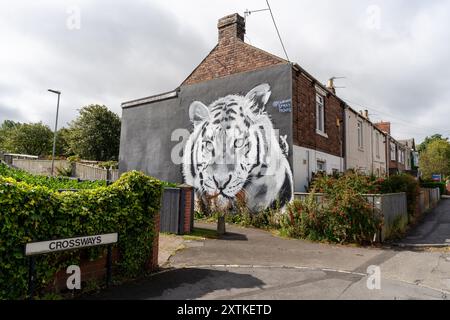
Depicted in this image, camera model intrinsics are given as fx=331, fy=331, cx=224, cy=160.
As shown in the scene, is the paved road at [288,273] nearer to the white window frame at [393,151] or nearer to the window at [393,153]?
Answer: the white window frame at [393,151]

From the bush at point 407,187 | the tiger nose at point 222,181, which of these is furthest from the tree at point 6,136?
the bush at point 407,187

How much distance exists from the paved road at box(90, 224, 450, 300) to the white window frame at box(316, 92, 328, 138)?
741 cm

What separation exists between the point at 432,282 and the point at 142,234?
220 inches

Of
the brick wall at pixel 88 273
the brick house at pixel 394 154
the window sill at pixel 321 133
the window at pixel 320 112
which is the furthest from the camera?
the brick house at pixel 394 154

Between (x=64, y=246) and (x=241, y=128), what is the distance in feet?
33.4

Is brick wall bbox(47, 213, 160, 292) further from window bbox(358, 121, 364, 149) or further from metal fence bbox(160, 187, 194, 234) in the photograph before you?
window bbox(358, 121, 364, 149)

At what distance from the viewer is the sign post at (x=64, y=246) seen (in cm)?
440

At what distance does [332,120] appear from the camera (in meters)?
16.9

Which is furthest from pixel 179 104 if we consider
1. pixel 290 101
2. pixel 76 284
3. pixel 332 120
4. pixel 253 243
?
pixel 76 284

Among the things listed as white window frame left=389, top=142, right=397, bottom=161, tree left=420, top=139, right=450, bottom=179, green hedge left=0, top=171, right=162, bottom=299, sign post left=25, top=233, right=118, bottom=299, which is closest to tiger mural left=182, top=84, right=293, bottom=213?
green hedge left=0, top=171, right=162, bottom=299

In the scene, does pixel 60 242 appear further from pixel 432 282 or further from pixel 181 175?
pixel 181 175

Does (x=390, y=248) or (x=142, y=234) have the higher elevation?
(x=142, y=234)

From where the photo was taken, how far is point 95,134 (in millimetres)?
38500

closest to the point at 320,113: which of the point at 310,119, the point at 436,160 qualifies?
the point at 310,119
